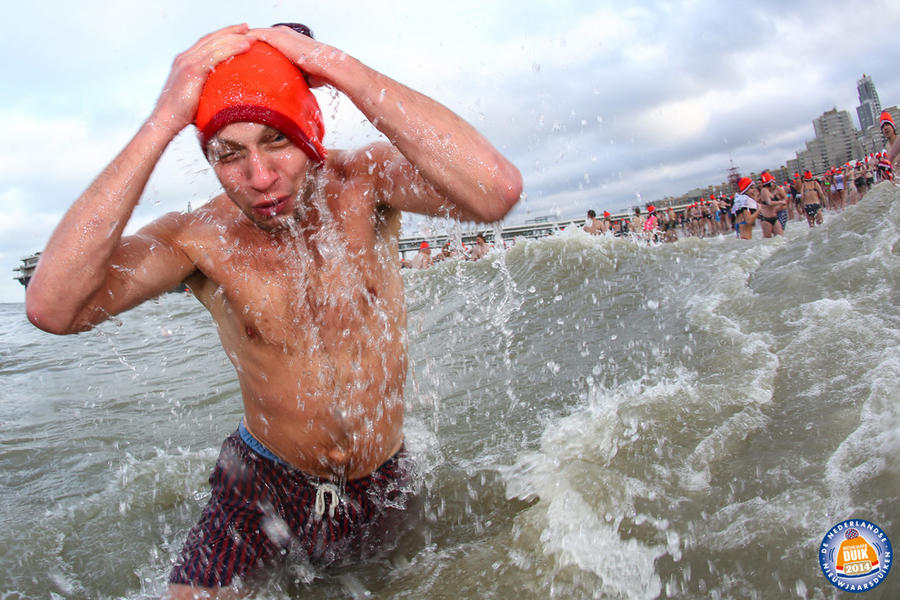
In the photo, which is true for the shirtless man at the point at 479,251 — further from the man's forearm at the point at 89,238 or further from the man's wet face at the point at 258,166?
the man's forearm at the point at 89,238

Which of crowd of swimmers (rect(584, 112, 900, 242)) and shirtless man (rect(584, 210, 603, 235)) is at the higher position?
shirtless man (rect(584, 210, 603, 235))

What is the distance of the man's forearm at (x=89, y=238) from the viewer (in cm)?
157

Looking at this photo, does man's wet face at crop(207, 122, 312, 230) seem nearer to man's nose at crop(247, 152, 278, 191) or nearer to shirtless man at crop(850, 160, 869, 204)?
Result: man's nose at crop(247, 152, 278, 191)

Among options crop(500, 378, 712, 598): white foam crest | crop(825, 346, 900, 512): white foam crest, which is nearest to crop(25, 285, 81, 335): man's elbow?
crop(500, 378, 712, 598): white foam crest

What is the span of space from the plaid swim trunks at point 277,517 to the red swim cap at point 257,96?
116cm

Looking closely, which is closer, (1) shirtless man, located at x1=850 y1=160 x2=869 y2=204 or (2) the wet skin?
(2) the wet skin

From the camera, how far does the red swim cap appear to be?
5.45 ft

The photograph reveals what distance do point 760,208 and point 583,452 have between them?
14133 mm

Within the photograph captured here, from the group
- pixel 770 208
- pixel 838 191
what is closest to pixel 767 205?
pixel 770 208

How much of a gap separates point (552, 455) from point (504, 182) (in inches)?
60.6

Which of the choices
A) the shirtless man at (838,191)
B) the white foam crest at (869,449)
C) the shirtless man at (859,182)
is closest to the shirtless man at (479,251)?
the shirtless man at (859,182)

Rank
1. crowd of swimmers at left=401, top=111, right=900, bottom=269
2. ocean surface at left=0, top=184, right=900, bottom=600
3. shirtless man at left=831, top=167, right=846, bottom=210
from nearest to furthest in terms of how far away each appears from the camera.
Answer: ocean surface at left=0, top=184, right=900, bottom=600 < crowd of swimmers at left=401, top=111, right=900, bottom=269 < shirtless man at left=831, top=167, right=846, bottom=210

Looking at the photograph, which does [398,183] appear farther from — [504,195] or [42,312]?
[42,312]

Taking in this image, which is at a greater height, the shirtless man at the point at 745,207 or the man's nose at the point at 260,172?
the man's nose at the point at 260,172
